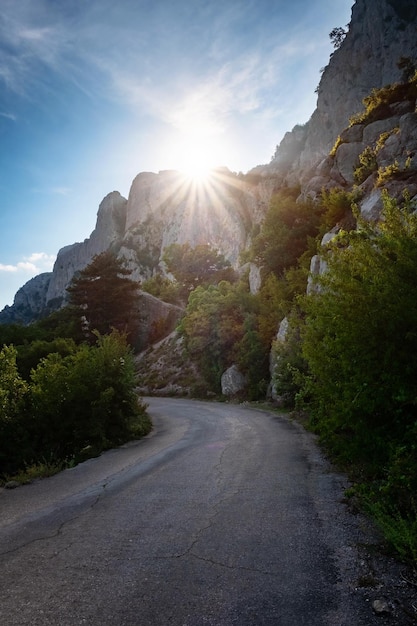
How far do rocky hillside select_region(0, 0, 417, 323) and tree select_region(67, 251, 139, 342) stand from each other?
1951cm

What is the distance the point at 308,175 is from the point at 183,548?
161 feet

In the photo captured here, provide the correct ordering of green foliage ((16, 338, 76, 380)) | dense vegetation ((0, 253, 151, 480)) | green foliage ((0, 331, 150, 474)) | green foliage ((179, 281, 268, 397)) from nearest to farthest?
1. dense vegetation ((0, 253, 151, 480))
2. green foliage ((0, 331, 150, 474))
3. green foliage ((16, 338, 76, 380))
4. green foliage ((179, 281, 268, 397))

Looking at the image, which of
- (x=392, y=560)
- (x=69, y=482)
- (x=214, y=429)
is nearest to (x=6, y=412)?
(x=69, y=482)

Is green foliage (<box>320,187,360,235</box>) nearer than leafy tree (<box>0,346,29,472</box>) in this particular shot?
No

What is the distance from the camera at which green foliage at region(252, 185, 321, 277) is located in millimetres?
30766

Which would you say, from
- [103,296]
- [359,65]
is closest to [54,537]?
[103,296]

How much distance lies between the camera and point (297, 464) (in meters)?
9.43

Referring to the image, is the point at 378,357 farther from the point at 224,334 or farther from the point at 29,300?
the point at 29,300

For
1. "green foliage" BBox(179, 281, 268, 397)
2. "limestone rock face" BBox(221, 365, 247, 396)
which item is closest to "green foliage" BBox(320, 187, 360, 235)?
"green foliage" BBox(179, 281, 268, 397)

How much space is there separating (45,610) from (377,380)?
5220 mm

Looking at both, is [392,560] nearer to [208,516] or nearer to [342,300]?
[208,516]

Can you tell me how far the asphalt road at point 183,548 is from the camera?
11.8 ft

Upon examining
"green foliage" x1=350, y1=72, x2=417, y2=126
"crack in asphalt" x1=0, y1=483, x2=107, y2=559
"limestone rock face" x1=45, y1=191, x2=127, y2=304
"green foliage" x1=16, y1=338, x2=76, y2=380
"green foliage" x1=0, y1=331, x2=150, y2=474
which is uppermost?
"limestone rock face" x1=45, y1=191, x2=127, y2=304

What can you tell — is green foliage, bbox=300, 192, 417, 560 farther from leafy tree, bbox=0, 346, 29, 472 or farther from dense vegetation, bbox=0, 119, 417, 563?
leafy tree, bbox=0, 346, 29, 472
